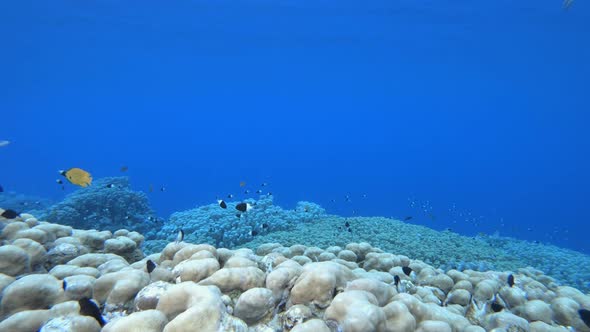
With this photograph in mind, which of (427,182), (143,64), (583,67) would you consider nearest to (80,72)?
(143,64)

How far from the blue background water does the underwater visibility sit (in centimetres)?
62

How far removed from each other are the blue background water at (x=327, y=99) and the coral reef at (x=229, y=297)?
56.3 ft

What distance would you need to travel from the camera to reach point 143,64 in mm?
70188

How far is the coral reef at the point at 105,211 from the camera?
49.4 ft

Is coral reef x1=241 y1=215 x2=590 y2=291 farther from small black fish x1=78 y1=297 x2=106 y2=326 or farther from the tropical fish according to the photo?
small black fish x1=78 y1=297 x2=106 y2=326

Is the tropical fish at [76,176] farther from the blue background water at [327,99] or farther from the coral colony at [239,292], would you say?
the blue background water at [327,99]

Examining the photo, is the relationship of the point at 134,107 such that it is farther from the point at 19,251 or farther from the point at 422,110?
the point at 19,251

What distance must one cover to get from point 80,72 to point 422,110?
107509 mm

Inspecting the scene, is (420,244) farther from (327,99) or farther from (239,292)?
(327,99)

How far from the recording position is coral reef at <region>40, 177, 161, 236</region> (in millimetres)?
15047

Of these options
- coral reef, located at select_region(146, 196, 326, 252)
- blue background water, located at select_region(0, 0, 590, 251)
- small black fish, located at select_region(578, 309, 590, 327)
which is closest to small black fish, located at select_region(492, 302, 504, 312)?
small black fish, located at select_region(578, 309, 590, 327)

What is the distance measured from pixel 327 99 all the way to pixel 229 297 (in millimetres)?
105481

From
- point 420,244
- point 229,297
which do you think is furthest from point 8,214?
point 420,244

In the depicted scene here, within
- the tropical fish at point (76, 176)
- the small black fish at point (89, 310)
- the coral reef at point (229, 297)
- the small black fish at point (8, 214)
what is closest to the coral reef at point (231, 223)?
the tropical fish at point (76, 176)
